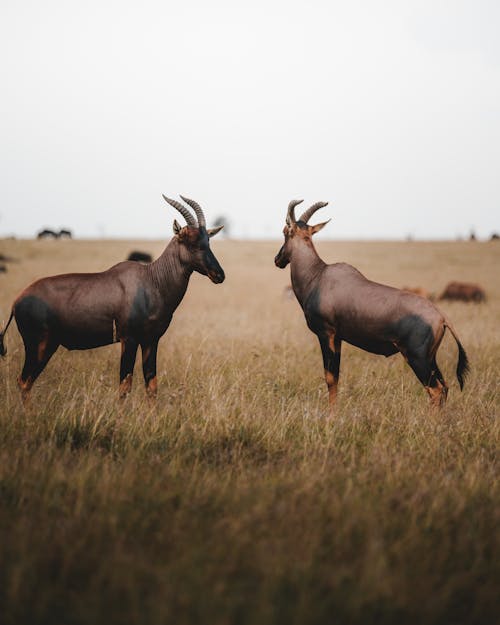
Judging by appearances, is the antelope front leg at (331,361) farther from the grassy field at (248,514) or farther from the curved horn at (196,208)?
the curved horn at (196,208)

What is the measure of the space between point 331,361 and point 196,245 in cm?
199

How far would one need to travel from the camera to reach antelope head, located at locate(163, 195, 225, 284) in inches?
223

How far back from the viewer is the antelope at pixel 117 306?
5.33 meters

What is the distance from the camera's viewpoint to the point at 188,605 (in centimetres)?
217

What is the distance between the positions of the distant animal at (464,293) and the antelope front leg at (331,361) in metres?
14.4

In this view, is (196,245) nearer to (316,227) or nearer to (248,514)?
(316,227)

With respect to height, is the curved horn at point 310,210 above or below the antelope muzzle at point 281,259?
above

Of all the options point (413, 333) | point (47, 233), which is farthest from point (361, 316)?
point (47, 233)

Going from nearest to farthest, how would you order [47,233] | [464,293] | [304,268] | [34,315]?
[34,315], [304,268], [464,293], [47,233]

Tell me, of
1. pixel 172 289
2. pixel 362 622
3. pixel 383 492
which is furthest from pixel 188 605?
pixel 172 289

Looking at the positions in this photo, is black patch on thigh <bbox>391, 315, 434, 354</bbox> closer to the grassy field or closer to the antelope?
the grassy field

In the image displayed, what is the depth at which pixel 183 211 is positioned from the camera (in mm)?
5605

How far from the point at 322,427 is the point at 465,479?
1.58m

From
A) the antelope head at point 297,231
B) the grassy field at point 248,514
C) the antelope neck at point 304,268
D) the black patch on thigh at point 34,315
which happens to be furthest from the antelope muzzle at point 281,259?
the black patch on thigh at point 34,315
